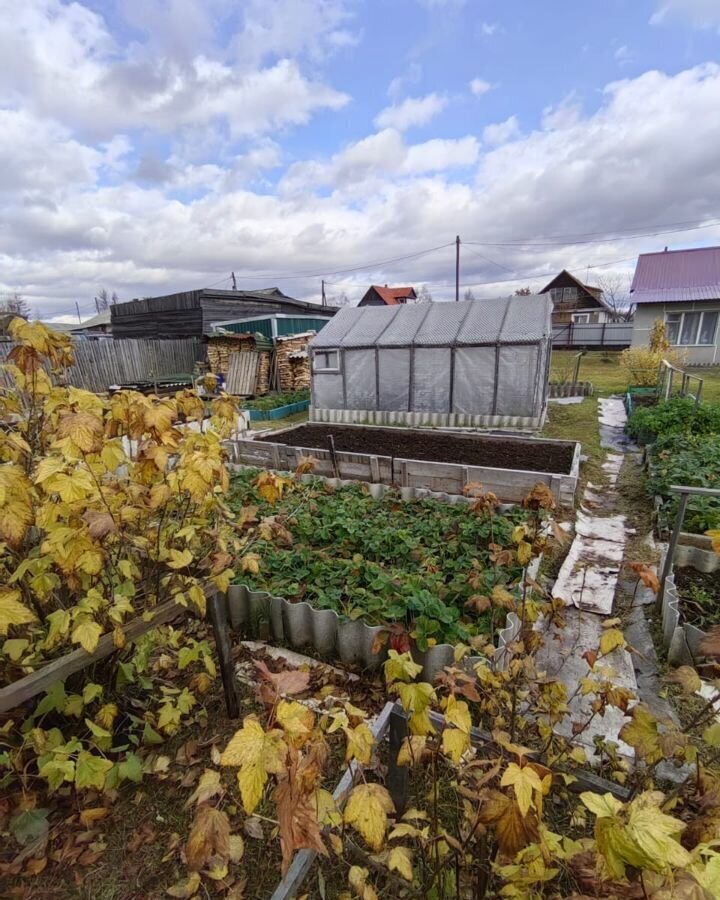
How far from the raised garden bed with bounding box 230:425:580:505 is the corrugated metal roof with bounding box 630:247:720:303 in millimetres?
16167

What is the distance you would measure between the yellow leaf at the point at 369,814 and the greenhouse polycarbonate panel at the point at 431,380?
8.95 m

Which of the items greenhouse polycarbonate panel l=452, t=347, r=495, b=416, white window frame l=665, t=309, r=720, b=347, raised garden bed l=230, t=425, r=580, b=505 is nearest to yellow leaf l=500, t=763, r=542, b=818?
raised garden bed l=230, t=425, r=580, b=505

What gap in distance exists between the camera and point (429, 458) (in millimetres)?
6984

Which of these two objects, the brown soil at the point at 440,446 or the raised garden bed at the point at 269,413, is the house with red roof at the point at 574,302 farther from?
the brown soil at the point at 440,446

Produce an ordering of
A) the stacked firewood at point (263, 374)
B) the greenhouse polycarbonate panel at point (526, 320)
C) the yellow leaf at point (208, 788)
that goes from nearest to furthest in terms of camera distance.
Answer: the yellow leaf at point (208, 788) → the greenhouse polycarbonate panel at point (526, 320) → the stacked firewood at point (263, 374)

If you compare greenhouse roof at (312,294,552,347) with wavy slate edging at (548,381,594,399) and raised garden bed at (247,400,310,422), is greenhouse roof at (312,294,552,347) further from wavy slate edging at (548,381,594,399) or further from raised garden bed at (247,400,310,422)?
wavy slate edging at (548,381,594,399)

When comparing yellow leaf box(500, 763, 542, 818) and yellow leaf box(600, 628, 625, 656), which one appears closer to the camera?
yellow leaf box(500, 763, 542, 818)

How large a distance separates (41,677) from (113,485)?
794 mm

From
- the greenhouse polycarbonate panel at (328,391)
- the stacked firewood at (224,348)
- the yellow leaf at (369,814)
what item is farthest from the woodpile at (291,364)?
the yellow leaf at (369,814)

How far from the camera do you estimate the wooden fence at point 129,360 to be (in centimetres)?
1479

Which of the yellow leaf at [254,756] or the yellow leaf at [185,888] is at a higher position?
the yellow leaf at [254,756]

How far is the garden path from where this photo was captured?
2.49 m

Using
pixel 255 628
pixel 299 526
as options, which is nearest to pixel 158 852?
pixel 255 628

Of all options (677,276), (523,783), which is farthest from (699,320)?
(523,783)
